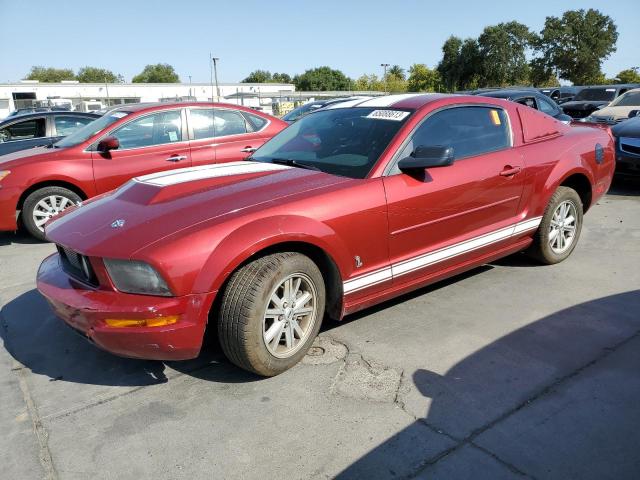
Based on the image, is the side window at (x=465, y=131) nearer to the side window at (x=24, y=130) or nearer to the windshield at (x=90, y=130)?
the windshield at (x=90, y=130)

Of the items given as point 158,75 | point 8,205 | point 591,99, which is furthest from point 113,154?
point 158,75

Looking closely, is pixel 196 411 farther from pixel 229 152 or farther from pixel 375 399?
pixel 229 152

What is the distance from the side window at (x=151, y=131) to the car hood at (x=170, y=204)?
302 cm

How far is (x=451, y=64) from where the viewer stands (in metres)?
61.0

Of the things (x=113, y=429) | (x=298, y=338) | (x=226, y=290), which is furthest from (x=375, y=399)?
(x=113, y=429)

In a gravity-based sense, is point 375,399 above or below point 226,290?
below

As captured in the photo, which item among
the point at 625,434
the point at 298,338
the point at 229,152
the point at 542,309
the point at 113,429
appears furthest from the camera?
the point at 229,152

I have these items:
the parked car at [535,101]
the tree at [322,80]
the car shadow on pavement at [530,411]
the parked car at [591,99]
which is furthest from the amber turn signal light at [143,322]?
the tree at [322,80]

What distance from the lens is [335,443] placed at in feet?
7.88

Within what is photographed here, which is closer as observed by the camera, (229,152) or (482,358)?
(482,358)

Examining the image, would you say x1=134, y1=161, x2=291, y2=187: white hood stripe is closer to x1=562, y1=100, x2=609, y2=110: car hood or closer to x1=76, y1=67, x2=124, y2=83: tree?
x1=562, y1=100, x2=609, y2=110: car hood

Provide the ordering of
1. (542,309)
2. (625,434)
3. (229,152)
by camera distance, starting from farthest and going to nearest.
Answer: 1. (229,152)
2. (542,309)
3. (625,434)

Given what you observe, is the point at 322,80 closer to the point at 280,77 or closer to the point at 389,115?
the point at 280,77

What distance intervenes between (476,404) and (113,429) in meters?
1.87
